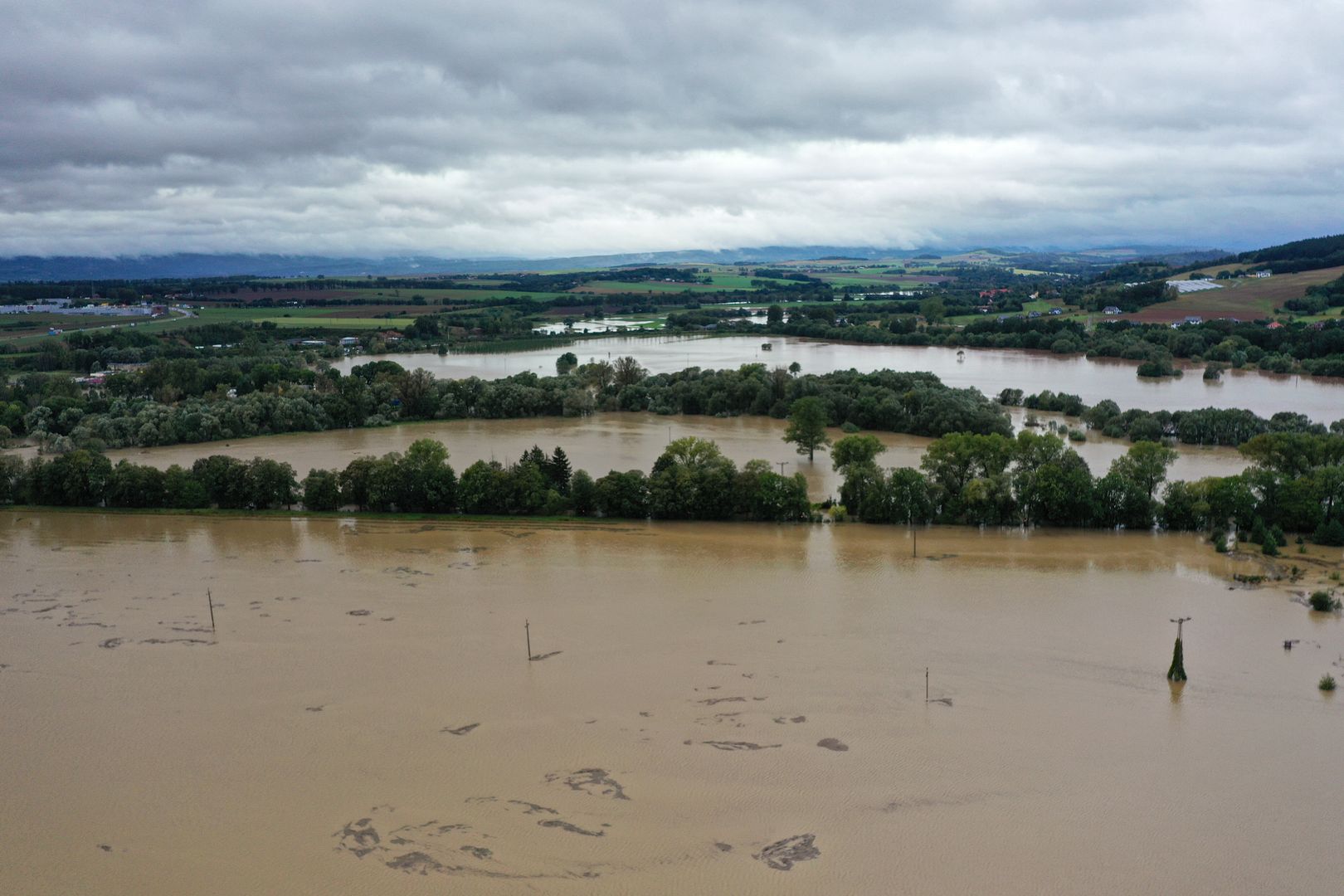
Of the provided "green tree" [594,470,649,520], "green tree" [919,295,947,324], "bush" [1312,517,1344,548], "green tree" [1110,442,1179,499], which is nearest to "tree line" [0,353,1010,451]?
"green tree" [1110,442,1179,499]

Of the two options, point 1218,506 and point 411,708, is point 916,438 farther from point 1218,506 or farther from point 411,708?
point 411,708

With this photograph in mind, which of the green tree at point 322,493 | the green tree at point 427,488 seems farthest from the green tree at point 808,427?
the green tree at point 322,493

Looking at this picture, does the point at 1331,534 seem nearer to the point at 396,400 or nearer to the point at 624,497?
the point at 624,497

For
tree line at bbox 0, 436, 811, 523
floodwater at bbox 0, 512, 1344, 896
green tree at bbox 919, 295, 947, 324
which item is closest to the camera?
floodwater at bbox 0, 512, 1344, 896

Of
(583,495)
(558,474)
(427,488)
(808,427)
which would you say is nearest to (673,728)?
(583,495)

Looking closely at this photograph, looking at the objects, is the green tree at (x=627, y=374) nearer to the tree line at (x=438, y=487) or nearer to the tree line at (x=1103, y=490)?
the tree line at (x=438, y=487)

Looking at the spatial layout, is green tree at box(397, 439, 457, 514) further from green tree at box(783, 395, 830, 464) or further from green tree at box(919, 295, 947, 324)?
green tree at box(919, 295, 947, 324)

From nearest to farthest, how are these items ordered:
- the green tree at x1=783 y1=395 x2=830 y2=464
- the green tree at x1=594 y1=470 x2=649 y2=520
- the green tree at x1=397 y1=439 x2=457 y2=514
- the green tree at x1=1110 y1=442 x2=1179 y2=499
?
the green tree at x1=1110 y1=442 x2=1179 y2=499
the green tree at x1=594 y1=470 x2=649 y2=520
the green tree at x1=397 y1=439 x2=457 y2=514
the green tree at x1=783 y1=395 x2=830 y2=464

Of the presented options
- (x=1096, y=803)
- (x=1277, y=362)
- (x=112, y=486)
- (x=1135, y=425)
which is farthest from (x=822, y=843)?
(x=1277, y=362)
